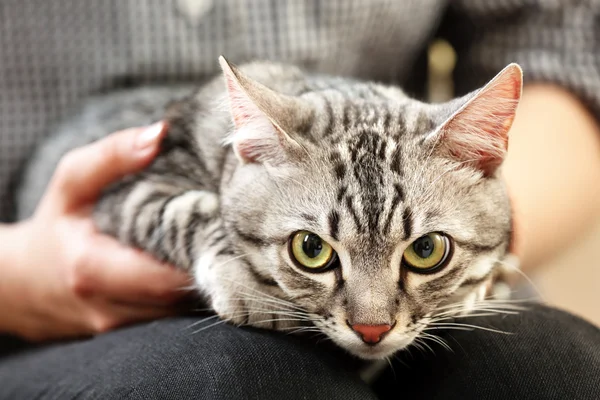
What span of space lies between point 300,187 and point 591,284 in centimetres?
141

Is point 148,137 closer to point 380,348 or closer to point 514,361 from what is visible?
point 380,348

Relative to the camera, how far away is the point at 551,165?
3.64 feet

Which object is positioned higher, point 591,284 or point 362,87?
point 362,87

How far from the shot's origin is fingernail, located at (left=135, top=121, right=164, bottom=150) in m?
0.93

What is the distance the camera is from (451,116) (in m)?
0.69

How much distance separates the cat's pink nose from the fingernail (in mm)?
466

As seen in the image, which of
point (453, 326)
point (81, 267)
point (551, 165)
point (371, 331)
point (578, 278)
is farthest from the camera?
point (578, 278)

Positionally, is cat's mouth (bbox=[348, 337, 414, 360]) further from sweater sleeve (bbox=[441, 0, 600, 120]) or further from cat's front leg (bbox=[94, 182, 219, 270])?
sweater sleeve (bbox=[441, 0, 600, 120])

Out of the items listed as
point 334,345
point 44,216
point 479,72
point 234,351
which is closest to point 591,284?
point 479,72

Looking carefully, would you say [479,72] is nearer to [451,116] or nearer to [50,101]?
[451,116]

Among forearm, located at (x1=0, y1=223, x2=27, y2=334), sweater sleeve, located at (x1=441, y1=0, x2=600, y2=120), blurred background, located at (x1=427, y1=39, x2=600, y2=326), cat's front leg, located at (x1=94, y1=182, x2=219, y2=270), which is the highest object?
sweater sleeve, located at (x1=441, y1=0, x2=600, y2=120)

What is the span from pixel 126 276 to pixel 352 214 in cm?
40

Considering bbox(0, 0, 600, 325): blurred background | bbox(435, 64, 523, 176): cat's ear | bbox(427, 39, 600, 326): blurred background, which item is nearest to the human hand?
bbox(0, 0, 600, 325): blurred background

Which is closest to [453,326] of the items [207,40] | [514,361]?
[514,361]
